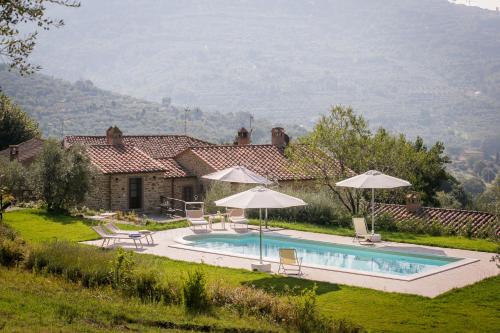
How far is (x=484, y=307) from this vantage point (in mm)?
12906

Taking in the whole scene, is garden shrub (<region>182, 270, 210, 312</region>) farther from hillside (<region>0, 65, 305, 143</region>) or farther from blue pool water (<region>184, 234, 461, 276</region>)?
hillside (<region>0, 65, 305, 143</region>)

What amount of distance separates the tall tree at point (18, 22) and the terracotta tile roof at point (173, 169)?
57.5 ft

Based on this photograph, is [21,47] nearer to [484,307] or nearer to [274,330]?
[274,330]

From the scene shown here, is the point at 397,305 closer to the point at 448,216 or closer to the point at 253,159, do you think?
the point at 448,216

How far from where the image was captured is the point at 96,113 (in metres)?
113

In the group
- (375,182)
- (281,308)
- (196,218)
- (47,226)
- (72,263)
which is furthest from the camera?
(196,218)

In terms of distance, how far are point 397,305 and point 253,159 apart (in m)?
21.5

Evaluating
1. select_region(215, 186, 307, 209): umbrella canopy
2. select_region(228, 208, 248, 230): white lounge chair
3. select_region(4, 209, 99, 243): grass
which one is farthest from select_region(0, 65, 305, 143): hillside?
select_region(215, 186, 307, 209): umbrella canopy

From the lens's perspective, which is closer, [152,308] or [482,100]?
[152,308]

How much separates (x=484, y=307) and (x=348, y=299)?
2.66m

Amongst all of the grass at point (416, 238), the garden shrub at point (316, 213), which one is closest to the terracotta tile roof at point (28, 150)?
the garden shrub at point (316, 213)

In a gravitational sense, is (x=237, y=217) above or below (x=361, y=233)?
above

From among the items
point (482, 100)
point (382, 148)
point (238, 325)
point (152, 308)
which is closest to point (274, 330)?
point (238, 325)

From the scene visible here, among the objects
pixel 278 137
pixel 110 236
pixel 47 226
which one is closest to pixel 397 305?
pixel 110 236
